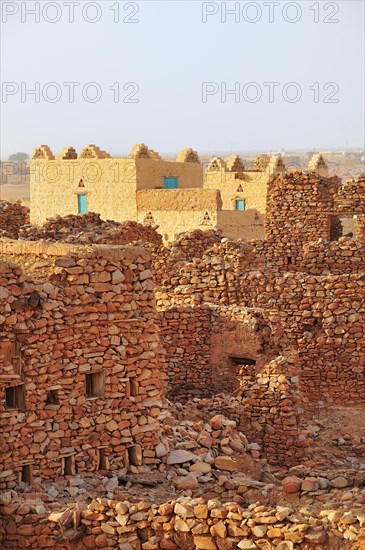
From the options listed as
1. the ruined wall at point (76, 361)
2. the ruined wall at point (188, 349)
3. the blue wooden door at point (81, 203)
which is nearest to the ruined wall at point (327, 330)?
the ruined wall at point (188, 349)

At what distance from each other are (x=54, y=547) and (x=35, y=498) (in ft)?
2.00

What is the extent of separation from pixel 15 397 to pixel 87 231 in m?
7.65

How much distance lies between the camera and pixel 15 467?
990 cm

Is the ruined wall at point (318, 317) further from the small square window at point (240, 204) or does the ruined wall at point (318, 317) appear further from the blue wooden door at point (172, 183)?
the small square window at point (240, 204)

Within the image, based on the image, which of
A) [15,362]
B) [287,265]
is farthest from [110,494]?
[287,265]

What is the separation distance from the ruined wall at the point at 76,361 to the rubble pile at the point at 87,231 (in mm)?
5097

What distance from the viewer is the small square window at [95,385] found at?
10.5 meters

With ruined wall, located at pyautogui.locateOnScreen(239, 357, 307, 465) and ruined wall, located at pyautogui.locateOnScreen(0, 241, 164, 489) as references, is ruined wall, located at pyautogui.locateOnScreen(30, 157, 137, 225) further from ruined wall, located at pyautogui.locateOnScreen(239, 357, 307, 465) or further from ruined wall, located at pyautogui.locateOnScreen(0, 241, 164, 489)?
ruined wall, located at pyautogui.locateOnScreen(0, 241, 164, 489)

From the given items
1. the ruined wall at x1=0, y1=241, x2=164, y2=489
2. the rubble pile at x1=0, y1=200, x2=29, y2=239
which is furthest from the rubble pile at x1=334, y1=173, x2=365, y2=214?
the ruined wall at x1=0, y1=241, x2=164, y2=489

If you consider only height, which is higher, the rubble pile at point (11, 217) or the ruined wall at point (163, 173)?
the ruined wall at point (163, 173)

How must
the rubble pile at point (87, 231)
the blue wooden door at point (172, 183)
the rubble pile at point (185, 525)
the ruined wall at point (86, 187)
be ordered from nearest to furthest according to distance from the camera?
the rubble pile at point (185, 525)
the rubble pile at point (87, 231)
the ruined wall at point (86, 187)
the blue wooden door at point (172, 183)

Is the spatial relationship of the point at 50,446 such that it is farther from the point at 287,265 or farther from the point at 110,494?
the point at 287,265

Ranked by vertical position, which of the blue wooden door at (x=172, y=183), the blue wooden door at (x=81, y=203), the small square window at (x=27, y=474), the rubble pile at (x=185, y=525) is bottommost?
the rubble pile at (x=185, y=525)

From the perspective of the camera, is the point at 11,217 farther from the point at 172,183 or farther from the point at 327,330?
the point at 172,183
